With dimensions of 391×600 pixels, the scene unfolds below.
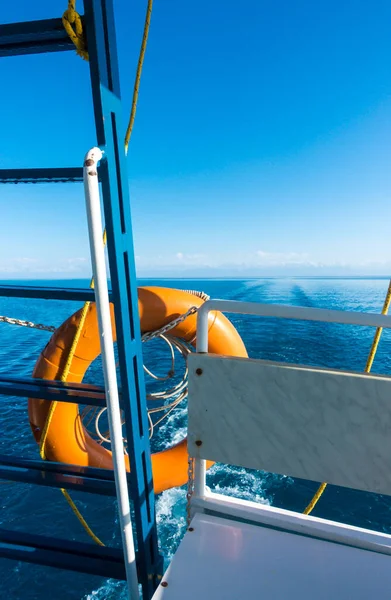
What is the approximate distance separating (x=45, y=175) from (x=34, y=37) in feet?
1.25

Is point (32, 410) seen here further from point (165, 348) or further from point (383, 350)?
point (383, 350)

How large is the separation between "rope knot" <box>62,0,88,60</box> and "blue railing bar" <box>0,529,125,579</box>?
165 cm

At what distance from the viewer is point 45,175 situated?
1011 millimetres

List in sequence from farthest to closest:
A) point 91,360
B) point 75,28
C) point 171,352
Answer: point 171,352, point 91,360, point 75,28

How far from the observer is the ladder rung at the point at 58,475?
49.3 inches

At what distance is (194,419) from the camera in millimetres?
1142

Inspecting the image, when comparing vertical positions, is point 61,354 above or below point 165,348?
above

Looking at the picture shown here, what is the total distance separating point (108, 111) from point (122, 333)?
0.68m

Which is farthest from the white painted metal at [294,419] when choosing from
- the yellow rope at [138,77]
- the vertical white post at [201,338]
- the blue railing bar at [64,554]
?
the yellow rope at [138,77]

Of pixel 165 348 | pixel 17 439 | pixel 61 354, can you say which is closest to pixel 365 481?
pixel 61 354

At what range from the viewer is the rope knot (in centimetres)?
90

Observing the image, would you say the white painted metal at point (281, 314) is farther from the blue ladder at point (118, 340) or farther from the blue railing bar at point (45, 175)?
the blue railing bar at point (45, 175)

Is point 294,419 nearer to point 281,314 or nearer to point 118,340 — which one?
point 281,314

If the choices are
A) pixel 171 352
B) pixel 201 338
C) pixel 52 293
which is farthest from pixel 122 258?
pixel 171 352
